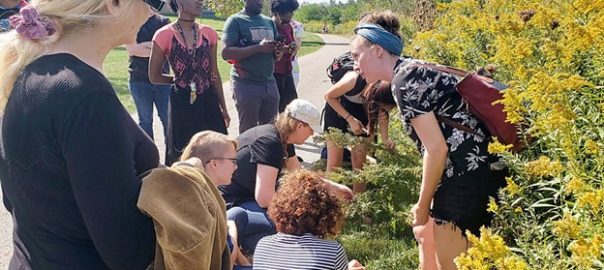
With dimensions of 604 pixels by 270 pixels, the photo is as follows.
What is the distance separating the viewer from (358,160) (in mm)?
4430

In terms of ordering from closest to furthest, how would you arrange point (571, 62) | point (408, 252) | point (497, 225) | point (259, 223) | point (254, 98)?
point (497, 225) < point (571, 62) < point (408, 252) < point (259, 223) < point (254, 98)

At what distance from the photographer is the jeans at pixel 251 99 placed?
5199mm

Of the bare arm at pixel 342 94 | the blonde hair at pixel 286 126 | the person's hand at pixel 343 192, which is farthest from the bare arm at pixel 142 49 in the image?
the person's hand at pixel 343 192

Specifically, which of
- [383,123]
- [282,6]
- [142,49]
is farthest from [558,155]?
[282,6]

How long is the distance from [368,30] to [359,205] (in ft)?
4.22

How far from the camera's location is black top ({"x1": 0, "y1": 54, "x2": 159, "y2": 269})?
1322mm

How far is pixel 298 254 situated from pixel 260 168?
1013 millimetres

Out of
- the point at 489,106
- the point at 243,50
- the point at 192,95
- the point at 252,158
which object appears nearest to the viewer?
the point at 489,106

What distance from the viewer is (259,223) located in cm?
354

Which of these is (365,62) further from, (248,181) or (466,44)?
(466,44)

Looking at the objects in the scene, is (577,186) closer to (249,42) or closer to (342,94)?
(342,94)

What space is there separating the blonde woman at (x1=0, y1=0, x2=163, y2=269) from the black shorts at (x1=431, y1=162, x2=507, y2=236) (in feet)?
5.03

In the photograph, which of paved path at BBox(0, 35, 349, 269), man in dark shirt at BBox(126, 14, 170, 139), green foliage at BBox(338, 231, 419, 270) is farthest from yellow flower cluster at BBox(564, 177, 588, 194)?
man in dark shirt at BBox(126, 14, 170, 139)

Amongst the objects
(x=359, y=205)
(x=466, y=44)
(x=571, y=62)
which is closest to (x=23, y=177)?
(x=571, y=62)
